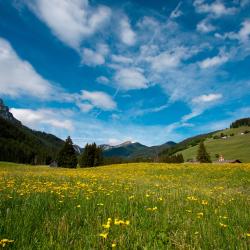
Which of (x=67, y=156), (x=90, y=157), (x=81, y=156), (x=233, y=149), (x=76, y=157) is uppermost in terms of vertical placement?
(x=233, y=149)

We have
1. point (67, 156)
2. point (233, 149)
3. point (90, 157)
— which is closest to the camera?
point (67, 156)

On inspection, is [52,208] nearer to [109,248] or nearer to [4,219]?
[4,219]

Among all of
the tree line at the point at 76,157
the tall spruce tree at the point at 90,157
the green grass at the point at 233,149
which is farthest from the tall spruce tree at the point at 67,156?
the green grass at the point at 233,149

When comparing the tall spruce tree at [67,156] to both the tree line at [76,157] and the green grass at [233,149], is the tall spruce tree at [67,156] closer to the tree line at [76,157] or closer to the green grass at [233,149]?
the tree line at [76,157]

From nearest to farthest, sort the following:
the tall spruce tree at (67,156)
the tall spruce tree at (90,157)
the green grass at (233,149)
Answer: the tall spruce tree at (67,156) < the tall spruce tree at (90,157) < the green grass at (233,149)

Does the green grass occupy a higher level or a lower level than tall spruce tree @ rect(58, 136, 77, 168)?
higher

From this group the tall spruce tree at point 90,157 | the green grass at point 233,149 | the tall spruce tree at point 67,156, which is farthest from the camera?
the green grass at point 233,149

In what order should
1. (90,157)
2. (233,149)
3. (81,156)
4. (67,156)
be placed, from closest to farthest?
1. (67,156)
2. (90,157)
3. (81,156)
4. (233,149)

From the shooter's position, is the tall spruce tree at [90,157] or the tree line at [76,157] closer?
the tree line at [76,157]

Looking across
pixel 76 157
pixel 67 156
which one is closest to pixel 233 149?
pixel 76 157

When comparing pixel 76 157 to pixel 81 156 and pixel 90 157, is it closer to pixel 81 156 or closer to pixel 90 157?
pixel 90 157

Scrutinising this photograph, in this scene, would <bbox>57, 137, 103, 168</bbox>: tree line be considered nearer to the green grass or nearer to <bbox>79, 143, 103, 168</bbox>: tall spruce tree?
<bbox>79, 143, 103, 168</bbox>: tall spruce tree

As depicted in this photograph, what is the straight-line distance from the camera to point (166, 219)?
5.54 m

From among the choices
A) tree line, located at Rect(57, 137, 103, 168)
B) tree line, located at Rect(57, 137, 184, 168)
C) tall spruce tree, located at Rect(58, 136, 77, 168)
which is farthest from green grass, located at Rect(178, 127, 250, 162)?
tall spruce tree, located at Rect(58, 136, 77, 168)
